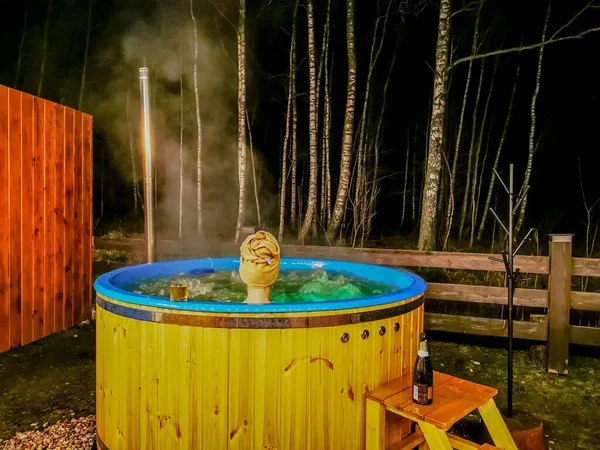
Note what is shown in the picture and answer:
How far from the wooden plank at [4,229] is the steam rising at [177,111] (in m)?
9.43

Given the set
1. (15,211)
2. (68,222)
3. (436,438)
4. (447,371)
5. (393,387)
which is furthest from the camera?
(68,222)

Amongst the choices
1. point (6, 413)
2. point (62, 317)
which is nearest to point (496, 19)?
point (62, 317)

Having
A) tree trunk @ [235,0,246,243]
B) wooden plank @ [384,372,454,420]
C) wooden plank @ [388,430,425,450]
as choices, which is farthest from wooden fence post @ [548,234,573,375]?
tree trunk @ [235,0,246,243]

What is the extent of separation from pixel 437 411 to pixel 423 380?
0.49 ft

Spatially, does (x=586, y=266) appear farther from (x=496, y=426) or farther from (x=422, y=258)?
(x=496, y=426)

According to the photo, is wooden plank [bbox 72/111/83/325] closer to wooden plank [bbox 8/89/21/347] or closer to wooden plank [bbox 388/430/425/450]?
wooden plank [bbox 8/89/21/347]

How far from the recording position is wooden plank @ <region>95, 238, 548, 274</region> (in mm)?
3979

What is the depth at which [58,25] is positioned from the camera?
13.4 meters

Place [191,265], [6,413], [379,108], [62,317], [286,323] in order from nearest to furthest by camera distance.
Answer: [286,323] → [6,413] → [191,265] → [62,317] → [379,108]

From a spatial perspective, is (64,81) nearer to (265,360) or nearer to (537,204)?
(265,360)

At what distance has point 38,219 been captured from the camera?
4.25 meters

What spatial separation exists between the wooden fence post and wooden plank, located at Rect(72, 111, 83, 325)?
4.91 metres

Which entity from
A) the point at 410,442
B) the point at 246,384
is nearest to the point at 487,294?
the point at 410,442

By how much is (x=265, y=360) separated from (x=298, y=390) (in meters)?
0.21
